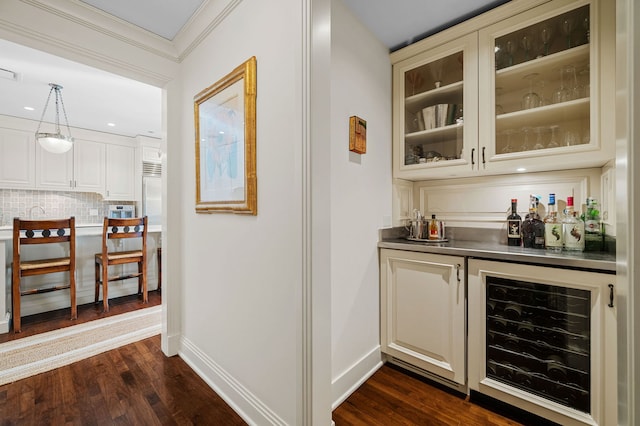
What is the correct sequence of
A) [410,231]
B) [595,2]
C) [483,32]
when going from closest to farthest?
[595,2] → [483,32] → [410,231]

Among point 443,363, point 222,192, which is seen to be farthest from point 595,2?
point 222,192

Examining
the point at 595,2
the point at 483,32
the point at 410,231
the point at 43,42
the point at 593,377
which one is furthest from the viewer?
the point at 410,231

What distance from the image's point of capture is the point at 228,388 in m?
1.59

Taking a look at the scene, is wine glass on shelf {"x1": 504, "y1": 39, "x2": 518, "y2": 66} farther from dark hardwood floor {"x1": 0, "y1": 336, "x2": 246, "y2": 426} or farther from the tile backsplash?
the tile backsplash

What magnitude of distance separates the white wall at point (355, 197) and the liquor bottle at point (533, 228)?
2.99 feet

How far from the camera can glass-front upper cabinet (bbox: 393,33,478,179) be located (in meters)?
1.80

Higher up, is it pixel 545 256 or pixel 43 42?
pixel 43 42

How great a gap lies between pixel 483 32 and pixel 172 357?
10.7 feet

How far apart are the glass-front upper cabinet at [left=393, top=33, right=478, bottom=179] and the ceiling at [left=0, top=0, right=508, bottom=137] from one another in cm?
20

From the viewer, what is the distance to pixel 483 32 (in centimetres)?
172

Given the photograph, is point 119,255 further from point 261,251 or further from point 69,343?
point 261,251

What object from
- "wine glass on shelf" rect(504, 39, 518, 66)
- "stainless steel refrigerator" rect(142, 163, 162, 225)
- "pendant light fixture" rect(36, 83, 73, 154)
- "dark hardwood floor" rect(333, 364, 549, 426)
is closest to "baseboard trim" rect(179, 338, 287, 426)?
"dark hardwood floor" rect(333, 364, 549, 426)

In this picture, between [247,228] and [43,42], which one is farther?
[43,42]

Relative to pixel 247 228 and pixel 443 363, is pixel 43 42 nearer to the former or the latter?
pixel 247 228
